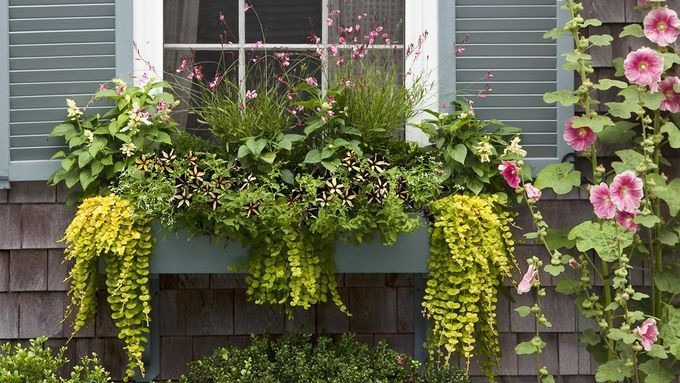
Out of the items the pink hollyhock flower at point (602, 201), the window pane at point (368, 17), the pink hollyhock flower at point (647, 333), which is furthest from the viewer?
the window pane at point (368, 17)

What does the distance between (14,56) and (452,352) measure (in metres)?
1.89

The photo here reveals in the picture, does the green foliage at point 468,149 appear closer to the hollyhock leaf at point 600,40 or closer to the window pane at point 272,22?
the hollyhock leaf at point 600,40

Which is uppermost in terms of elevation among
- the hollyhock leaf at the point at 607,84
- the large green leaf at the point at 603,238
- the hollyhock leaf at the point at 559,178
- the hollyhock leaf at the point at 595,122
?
the hollyhock leaf at the point at 607,84

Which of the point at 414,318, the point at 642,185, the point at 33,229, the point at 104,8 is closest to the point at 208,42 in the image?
the point at 104,8

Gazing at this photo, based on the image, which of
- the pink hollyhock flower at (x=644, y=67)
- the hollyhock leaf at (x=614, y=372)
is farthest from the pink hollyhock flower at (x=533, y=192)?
the hollyhock leaf at (x=614, y=372)

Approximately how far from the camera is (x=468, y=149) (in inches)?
134

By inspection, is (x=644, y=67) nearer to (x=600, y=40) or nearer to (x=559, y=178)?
(x=600, y=40)

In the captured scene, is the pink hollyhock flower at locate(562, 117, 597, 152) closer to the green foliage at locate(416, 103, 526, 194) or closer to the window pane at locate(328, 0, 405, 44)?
the green foliage at locate(416, 103, 526, 194)

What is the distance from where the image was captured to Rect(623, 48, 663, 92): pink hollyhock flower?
10.7 ft

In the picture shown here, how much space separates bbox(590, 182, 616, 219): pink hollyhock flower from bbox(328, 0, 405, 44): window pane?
0.91m

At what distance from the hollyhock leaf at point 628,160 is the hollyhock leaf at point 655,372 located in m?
0.66

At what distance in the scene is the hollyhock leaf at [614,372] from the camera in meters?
3.23

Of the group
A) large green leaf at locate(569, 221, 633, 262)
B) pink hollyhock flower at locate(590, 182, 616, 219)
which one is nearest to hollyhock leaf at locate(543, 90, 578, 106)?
pink hollyhock flower at locate(590, 182, 616, 219)

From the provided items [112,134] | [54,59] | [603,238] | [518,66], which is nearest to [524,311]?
[603,238]
